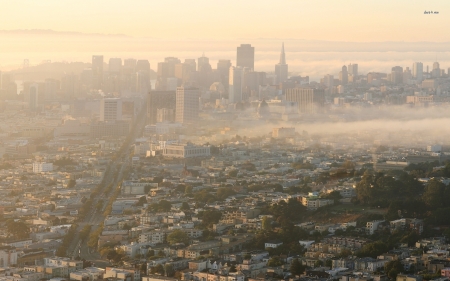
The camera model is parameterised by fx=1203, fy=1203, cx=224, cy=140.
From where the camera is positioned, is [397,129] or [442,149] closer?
[442,149]

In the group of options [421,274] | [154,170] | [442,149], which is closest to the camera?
[421,274]

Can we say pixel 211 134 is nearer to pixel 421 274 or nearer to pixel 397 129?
pixel 397 129

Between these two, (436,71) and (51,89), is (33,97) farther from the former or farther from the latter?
(436,71)

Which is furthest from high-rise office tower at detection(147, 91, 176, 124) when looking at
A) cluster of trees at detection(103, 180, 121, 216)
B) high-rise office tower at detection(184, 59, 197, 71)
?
cluster of trees at detection(103, 180, 121, 216)

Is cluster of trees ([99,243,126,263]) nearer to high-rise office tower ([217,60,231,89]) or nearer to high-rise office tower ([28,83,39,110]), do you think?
high-rise office tower ([28,83,39,110])

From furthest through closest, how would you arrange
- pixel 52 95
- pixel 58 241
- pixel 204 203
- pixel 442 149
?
pixel 52 95
pixel 442 149
pixel 204 203
pixel 58 241

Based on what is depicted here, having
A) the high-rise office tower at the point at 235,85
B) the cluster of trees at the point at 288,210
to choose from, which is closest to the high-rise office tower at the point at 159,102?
the high-rise office tower at the point at 235,85

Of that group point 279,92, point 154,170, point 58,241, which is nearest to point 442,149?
point 154,170
